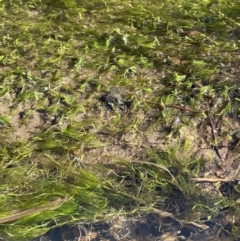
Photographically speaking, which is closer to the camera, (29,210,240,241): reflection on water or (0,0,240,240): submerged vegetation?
(0,0,240,240): submerged vegetation

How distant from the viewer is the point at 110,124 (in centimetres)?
346

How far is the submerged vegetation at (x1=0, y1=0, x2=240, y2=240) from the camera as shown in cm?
338

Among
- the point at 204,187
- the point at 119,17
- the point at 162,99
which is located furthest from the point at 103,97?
the point at 204,187

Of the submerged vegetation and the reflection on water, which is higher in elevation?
the submerged vegetation

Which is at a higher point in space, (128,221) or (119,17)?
(119,17)

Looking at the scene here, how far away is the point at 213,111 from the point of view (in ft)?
11.5

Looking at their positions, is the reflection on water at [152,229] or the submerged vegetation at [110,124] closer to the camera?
the submerged vegetation at [110,124]

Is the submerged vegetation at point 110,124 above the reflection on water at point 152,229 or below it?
above

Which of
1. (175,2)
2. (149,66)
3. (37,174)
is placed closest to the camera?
(37,174)

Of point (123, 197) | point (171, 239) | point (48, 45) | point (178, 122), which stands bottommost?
point (171, 239)

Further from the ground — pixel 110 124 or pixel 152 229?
pixel 110 124

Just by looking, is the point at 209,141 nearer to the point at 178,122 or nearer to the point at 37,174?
the point at 178,122

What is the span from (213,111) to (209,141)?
0.24m

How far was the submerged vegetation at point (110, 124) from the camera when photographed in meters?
3.38
